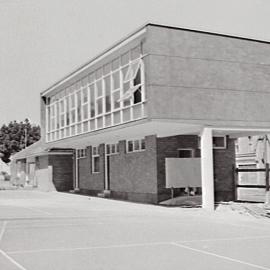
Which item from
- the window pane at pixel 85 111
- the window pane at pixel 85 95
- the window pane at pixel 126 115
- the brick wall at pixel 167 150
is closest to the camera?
the window pane at pixel 126 115

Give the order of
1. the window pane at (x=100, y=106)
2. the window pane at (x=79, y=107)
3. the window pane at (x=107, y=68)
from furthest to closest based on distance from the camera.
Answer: the window pane at (x=79, y=107)
the window pane at (x=100, y=106)
the window pane at (x=107, y=68)

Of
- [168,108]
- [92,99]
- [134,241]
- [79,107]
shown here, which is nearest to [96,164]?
[79,107]

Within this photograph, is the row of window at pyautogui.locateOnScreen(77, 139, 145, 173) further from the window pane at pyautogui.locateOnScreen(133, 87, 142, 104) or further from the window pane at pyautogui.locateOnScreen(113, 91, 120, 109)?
the window pane at pyautogui.locateOnScreen(133, 87, 142, 104)

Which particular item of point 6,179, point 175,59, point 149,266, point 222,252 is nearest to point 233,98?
point 175,59

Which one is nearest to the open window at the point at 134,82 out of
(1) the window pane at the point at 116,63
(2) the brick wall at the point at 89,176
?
(1) the window pane at the point at 116,63

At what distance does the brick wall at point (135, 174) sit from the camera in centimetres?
2467

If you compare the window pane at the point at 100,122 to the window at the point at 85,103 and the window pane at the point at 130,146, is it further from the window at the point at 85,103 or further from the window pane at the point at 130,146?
the window pane at the point at 130,146

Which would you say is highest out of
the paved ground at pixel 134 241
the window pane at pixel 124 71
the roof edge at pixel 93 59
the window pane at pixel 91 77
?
the roof edge at pixel 93 59

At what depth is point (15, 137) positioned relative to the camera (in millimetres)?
91312

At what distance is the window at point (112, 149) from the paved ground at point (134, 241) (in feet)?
33.8

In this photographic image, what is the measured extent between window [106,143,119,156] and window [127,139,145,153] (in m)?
1.69

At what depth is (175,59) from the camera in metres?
20.5

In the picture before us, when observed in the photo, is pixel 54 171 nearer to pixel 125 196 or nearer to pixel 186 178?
pixel 125 196

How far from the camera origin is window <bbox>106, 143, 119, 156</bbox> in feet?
96.7
